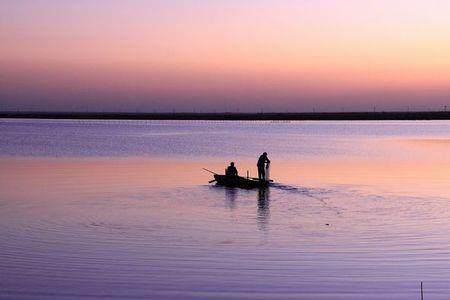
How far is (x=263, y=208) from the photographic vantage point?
19234 millimetres

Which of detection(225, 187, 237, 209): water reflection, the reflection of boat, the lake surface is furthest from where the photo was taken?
the reflection of boat

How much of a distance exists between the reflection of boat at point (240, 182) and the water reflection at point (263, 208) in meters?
0.45

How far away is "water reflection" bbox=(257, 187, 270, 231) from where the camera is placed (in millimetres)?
16102

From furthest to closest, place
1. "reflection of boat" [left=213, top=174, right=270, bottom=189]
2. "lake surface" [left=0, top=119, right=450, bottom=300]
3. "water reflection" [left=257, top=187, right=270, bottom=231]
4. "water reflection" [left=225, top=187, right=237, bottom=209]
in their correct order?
1. "reflection of boat" [left=213, top=174, right=270, bottom=189]
2. "water reflection" [left=225, top=187, right=237, bottom=209]
3. "water reflection" [left=257, top=187, right=270, bottom=231]
4. "lake surface" [left=0, top=119, right=450, bottom=300]

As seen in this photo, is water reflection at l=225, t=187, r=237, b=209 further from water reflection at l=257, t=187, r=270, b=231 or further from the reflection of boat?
water reflection at l=257, t=187, r=270, b=231

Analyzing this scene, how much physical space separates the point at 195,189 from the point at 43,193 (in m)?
5.47

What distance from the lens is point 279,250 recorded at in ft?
42.7

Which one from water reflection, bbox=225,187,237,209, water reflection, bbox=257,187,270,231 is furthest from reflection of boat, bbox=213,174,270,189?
water reflection, bbox=225,187,237,209

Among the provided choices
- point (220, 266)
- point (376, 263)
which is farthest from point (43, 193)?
point (376, 263)

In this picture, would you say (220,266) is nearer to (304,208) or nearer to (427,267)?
(427,267)

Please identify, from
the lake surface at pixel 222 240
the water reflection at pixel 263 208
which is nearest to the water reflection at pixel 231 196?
the lake surface at pixel 222 240

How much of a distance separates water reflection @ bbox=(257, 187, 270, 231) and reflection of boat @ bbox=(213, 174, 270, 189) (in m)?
0.45

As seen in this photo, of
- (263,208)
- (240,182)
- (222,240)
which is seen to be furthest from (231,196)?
(222,240)

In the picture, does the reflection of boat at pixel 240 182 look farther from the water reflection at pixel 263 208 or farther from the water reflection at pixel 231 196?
the water reflection at pixel 231 196
